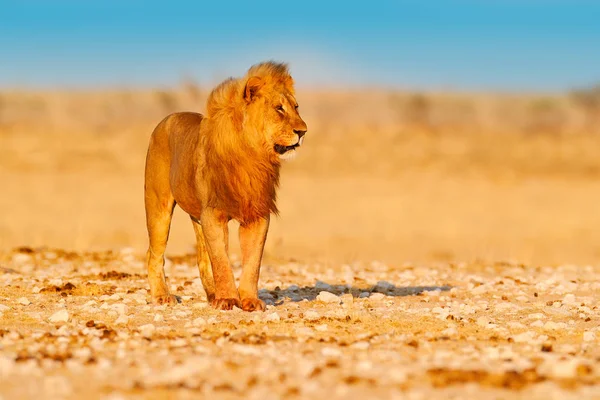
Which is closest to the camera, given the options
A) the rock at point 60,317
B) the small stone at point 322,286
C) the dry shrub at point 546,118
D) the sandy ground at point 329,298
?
the sandy ground at point 329,298

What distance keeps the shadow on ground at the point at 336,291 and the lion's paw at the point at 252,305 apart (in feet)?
3.53

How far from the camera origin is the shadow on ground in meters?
11.2

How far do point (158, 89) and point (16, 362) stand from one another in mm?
53259

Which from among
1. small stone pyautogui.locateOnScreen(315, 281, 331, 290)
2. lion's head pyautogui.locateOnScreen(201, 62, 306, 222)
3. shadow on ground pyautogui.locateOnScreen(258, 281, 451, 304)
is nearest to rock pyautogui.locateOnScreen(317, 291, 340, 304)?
shadow on ground pyautogui.locateOnScreen(258, 281, 451, 304)

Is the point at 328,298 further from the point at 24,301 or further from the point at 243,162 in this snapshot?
the point at 24,301

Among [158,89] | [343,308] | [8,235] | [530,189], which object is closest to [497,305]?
[343,308]

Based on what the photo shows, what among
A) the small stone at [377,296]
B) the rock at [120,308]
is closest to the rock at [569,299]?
the small stone at [377,296]

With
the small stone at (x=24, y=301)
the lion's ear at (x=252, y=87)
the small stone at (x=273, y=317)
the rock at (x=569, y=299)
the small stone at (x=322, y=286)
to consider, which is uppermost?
the lion's ear at (x=252, y=87)

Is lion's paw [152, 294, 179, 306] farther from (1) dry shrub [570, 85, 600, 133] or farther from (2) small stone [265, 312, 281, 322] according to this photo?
(1) dry shrub [570, 85, 600, 133]

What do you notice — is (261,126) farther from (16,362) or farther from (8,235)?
(8,235)

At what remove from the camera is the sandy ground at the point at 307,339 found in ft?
20.3

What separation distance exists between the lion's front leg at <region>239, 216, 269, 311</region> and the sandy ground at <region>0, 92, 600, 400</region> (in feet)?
0.98

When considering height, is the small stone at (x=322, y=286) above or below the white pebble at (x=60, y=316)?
above

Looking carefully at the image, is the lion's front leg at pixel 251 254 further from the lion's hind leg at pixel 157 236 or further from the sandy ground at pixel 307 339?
the lion's hind leg at pixel 157 236
